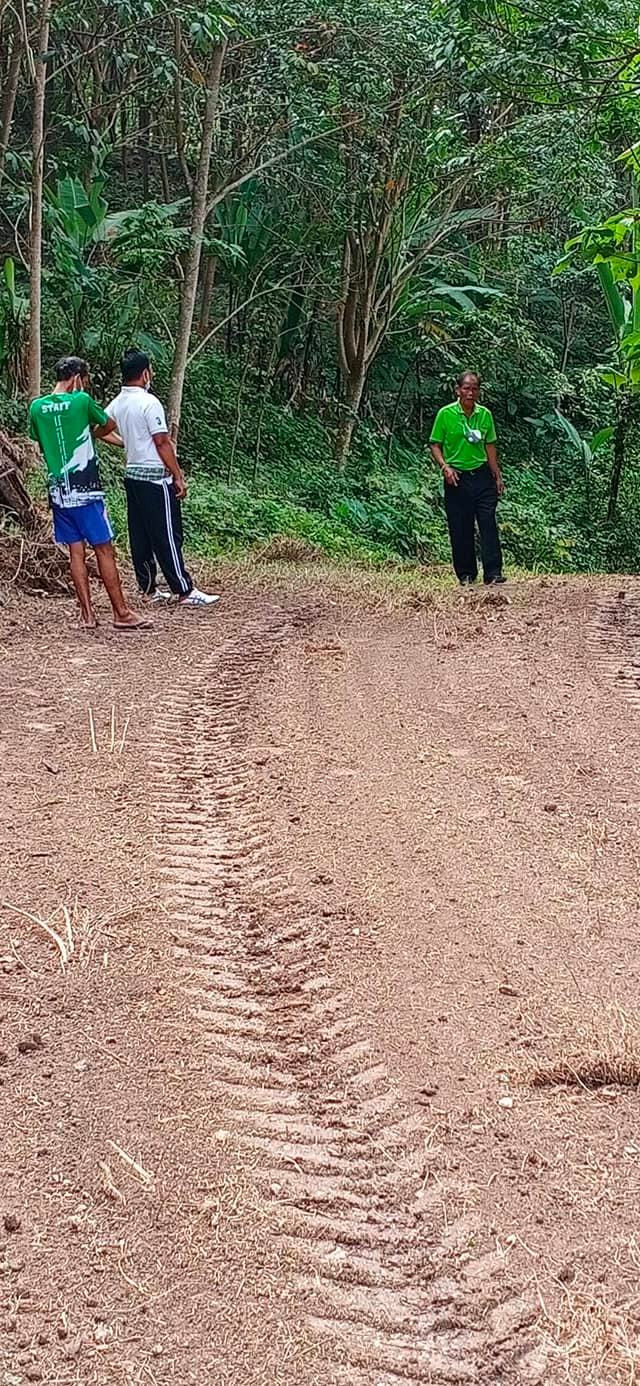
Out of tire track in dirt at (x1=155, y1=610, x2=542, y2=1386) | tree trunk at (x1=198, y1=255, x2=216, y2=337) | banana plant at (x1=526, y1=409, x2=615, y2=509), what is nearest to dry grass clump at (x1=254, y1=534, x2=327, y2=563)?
tree trunk at (x1=198, y1=255, x2=216, y2=337)

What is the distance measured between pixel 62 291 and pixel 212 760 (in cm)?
991

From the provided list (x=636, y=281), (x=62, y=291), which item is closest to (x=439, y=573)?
(x=636, y=281)

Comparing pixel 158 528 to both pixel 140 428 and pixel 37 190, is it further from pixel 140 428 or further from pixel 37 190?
pixel 37 190

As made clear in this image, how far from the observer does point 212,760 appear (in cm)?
539

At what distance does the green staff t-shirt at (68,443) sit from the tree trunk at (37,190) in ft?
12.8

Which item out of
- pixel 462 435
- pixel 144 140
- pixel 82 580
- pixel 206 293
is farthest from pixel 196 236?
pixel 82 580

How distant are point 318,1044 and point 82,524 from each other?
5072mm

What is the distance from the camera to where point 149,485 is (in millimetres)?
8477

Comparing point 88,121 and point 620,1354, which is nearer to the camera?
point 620,1354

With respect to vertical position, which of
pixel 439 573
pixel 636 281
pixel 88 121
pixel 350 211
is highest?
pixel 88 121

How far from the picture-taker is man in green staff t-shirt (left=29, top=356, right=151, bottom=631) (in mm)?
7430

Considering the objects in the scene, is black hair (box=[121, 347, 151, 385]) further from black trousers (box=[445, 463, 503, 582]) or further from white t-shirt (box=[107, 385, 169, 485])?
black trousers (box=[445, 463, 503, 582])

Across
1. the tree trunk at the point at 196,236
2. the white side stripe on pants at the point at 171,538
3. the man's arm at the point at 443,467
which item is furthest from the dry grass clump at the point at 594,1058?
the tree trunk at the point at 196,236

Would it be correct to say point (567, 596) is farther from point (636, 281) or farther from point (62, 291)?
point (62, 291)
